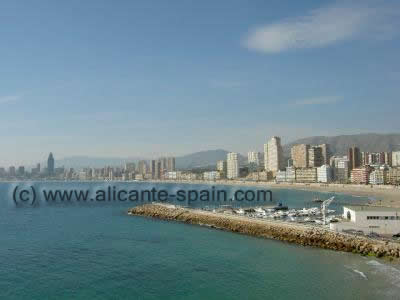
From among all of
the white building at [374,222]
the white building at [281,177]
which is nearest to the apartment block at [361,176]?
the white building at [281,177]

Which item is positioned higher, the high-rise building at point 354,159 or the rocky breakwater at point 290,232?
the high-rise building at point 354,159

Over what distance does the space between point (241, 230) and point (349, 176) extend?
147 metres

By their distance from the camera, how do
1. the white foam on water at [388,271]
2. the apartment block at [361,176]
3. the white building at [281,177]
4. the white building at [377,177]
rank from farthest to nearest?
the white building at [281,177] < the apartment block at [361,176] < the white building at [377,177] < the white foam on water at [388,271]

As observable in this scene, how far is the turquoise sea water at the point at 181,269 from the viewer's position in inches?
1073

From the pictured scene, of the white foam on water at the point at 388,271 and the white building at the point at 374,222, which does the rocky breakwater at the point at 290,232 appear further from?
the white foam on water at the point at 388,271

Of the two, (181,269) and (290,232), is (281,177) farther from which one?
(181,269)

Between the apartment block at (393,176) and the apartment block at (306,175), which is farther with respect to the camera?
the apartment block at (306,175)

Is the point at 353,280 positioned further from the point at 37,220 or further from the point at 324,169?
the point at 324,169

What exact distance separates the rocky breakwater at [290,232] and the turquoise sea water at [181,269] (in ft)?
5.35

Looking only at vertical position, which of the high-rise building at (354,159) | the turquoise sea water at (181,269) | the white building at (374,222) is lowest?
the turquoise sea water at (181,269)

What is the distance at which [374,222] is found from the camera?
1682 inches

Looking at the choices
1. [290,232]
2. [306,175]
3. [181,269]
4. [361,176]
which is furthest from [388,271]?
[306,175]

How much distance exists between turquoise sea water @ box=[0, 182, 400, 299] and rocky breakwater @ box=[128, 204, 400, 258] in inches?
64.3

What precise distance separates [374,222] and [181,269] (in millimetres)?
20747
